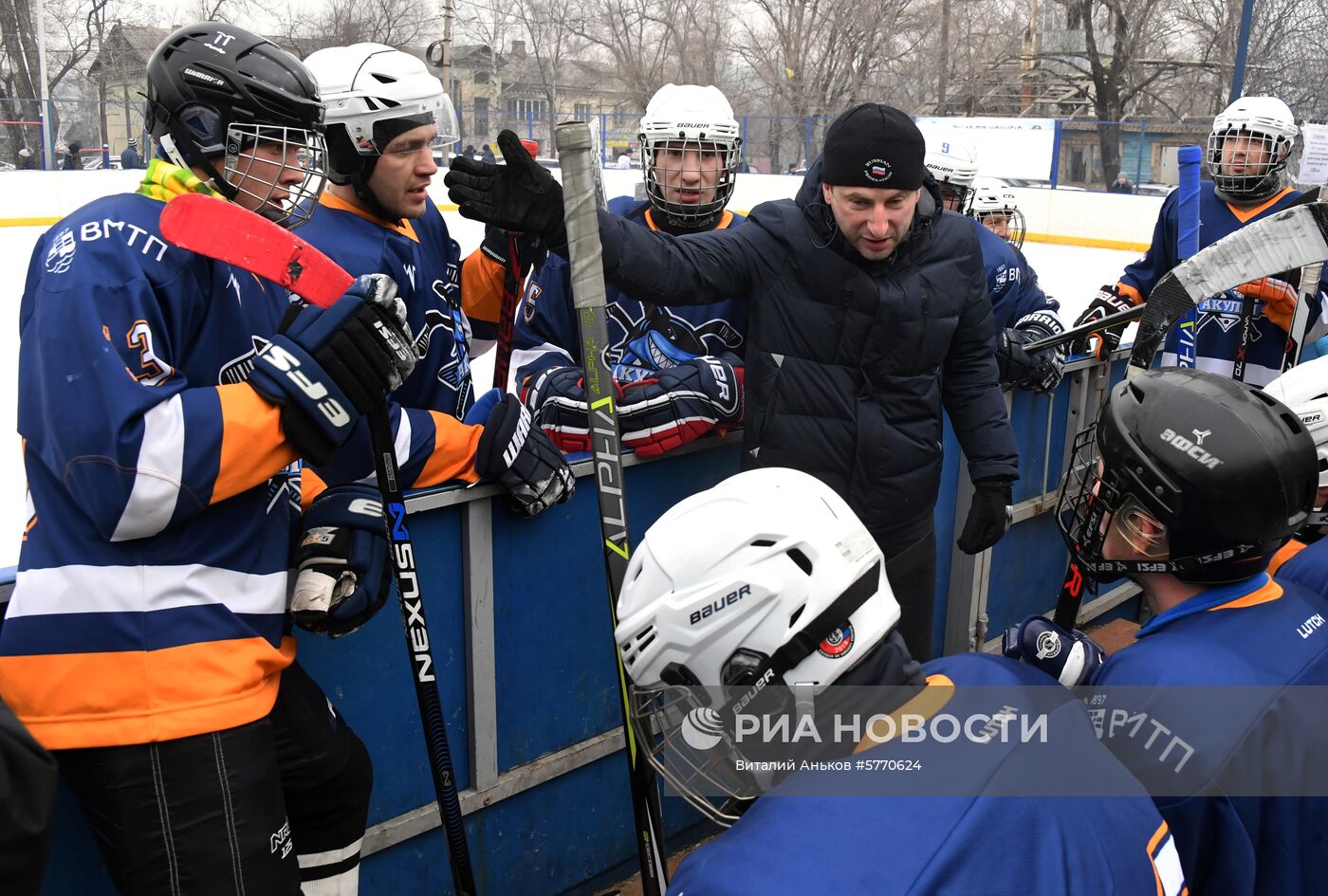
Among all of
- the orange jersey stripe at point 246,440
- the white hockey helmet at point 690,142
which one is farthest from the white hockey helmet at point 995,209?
the orange jersey stripe at point 246,440

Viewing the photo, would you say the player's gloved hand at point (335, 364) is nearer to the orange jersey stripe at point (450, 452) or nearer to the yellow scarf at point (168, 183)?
the yellow scarf at point (168, 183)

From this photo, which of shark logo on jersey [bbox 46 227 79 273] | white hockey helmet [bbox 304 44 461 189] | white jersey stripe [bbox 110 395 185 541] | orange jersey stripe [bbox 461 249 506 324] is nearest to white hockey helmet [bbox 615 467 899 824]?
white jersey stripe [bbox 110 395 185 541]

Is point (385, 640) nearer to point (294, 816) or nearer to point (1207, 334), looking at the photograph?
point (294, 816)

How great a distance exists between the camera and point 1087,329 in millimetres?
3457

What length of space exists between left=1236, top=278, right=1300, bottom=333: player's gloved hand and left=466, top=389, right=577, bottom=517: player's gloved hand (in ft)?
9.95

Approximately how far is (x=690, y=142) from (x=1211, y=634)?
2112mm

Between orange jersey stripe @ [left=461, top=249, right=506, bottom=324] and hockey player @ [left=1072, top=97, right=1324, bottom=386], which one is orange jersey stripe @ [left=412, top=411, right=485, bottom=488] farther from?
hockey player @ [left=1072, top=97, right=1324, bottom=386]

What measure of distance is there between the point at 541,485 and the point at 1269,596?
1337 mm

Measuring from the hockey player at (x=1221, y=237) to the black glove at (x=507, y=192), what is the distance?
A: 9.32 feet

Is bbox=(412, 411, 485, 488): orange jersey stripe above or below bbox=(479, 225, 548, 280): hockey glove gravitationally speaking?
below

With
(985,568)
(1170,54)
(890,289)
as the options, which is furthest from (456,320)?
(1170,54)

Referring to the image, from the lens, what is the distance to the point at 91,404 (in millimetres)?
1465

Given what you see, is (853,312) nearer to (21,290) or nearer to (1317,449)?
(1317,449)

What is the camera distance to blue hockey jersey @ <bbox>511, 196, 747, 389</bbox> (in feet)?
9.98
